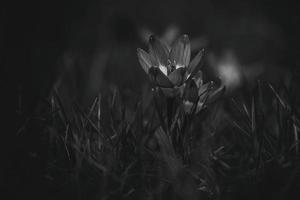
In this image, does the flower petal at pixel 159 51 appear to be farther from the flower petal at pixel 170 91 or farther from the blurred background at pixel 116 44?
the blurred background at pixel 116 44

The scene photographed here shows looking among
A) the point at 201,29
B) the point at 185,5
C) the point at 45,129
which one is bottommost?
the point at 45,129

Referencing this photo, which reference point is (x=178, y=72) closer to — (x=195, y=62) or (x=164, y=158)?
(x=195, y=62)

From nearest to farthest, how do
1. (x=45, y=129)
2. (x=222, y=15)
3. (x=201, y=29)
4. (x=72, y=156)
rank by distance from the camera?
(x=72, y=156) < (x=45, y=129) < (x=201, y=29) < (x=222, y=15)

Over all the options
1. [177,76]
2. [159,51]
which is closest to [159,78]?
[177,76]

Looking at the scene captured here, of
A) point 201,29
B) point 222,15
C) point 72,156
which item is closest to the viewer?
point 72,156

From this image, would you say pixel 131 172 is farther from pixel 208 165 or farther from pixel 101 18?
pixel 101 18

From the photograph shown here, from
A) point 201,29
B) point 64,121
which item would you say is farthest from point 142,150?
point 201,29
